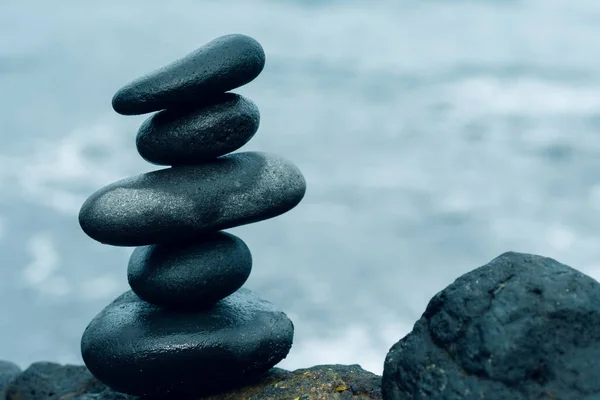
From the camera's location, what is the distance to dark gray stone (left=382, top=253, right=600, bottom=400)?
218 inches

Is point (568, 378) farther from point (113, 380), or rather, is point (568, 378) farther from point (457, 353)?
point (113, 380)

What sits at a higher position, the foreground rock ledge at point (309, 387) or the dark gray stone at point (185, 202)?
the dark gray stone at point (185, 202)

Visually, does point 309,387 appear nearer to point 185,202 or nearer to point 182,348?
point 182,348

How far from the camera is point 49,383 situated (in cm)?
859

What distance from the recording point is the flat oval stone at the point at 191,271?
6.76 metres

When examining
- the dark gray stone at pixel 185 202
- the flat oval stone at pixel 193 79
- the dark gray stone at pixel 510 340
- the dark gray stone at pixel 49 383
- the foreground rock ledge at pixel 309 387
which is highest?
the flat oval stone at pixel 193 79

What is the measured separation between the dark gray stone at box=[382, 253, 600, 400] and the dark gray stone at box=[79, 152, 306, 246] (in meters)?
1.60

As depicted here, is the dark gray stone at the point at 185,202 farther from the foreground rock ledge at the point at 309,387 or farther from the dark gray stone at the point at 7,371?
the dark gray stone at the point at 7,371

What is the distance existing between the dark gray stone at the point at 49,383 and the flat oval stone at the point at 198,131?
8.96 feet

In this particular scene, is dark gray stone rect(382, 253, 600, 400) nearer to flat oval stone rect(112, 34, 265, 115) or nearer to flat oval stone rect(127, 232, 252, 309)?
flat oval stone rect(127, 232, 252, 309)

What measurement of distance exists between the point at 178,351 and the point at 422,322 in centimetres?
190

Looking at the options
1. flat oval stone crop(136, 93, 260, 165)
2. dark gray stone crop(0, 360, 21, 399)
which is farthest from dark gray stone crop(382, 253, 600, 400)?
dark gray stone crop(0, 360, 21, 399)

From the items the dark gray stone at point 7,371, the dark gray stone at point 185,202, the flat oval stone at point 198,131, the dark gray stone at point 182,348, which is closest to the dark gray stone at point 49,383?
the dark gray stone at point 7,371

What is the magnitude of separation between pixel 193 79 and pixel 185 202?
2.99ft
